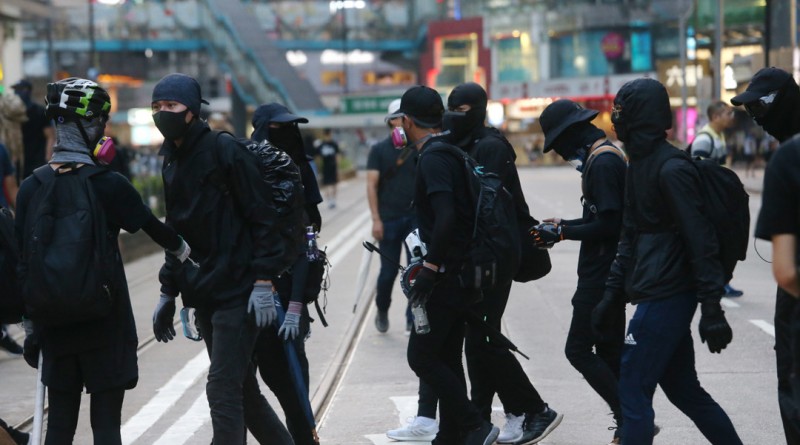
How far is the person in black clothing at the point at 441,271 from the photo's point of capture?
19.0 feet

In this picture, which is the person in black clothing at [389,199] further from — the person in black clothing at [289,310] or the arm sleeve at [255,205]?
the arm sleeve at [255,205]

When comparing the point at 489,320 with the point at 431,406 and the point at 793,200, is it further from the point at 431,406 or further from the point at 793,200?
the point at 793,200

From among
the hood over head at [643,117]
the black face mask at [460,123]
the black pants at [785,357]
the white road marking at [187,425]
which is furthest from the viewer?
the white road marking at [187,425]

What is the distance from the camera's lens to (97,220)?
4930 millimetres

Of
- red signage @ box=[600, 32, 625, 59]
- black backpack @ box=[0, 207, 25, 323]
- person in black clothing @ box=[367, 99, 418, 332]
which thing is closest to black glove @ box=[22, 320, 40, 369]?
black backpack @ box=[0, 207, 25, 323]

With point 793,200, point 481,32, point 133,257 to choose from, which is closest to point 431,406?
point 793,200

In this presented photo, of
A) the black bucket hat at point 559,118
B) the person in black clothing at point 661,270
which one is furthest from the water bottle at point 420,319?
the black bucket hat at point 559,118

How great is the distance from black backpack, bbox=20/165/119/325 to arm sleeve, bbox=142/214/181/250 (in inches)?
6.7

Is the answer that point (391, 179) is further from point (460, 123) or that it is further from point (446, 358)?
point (446, 358)

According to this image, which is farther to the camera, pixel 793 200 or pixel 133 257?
pixel 133 257

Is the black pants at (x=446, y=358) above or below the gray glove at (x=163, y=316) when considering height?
below

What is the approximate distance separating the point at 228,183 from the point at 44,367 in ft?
3.29

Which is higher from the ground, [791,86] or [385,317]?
[791,86]

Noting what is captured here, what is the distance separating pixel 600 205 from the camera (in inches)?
242
